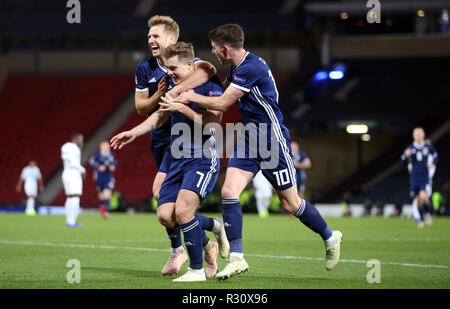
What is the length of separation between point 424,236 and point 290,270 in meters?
7.44

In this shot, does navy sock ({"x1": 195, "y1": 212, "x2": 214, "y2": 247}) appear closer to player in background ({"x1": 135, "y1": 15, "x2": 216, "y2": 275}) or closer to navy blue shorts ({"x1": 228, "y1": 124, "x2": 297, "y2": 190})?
player in background ({"x1": 135, "y1": 15, "x2": 216, "y2": 275})

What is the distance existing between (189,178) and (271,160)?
0.94m

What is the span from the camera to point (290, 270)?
998 centimetres

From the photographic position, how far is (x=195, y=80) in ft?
28.6

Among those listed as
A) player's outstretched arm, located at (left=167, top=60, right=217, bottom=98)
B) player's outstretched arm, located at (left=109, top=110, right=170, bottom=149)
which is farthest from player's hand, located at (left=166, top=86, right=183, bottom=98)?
player's outstretched arm, located at (left=109, top=110, right=170, bottom=149)

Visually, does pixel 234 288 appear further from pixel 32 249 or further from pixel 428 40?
pixel 428 40

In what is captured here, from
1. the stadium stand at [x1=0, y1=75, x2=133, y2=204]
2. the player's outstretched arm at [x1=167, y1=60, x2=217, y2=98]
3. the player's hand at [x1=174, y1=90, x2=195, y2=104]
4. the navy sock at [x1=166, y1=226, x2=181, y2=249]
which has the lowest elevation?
the navy sock at [x1=166, y1=226, x2=181, y2=249]

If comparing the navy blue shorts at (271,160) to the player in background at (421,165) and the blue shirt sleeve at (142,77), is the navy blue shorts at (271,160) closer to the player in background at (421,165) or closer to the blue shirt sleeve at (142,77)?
the blue shirt sleeve at (142,77)

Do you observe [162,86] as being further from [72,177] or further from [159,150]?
[72,177]

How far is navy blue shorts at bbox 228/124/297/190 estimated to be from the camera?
29.7 feet

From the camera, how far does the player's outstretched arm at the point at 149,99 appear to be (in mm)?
9089

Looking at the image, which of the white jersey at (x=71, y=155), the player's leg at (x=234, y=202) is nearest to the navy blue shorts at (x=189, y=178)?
the player's leg at (x=234, y=202)

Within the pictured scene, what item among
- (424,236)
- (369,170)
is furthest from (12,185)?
(424,236)

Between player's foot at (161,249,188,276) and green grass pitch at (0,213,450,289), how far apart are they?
0.39 ft
